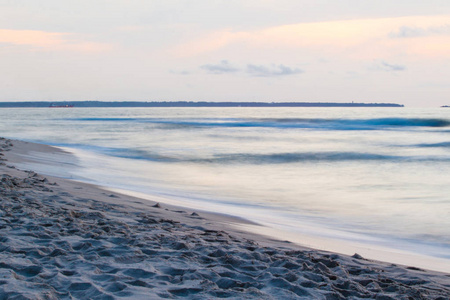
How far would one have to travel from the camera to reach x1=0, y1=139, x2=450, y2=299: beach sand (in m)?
2.79

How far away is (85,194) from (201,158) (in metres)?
→ 9.46

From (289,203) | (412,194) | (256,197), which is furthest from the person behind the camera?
(412,194)

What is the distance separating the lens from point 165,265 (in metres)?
3.27

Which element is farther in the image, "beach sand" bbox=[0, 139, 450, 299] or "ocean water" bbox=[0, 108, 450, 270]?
"ocean water" bbox=[0, 108, 450, 270]

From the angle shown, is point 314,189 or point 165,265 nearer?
point 165,265

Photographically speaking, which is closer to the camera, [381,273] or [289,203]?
[381,273]

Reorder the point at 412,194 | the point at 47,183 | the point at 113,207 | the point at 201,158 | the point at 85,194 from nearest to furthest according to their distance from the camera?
the point at 113,207 < the point at 85,194 < the point at 47,183 < the point at 412,194 < the point at 201,158

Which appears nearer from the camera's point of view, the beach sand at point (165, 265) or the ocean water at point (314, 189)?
the beach sand at point (165, 265)

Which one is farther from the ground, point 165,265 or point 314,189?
point 165,265

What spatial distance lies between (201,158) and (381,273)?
494 inches

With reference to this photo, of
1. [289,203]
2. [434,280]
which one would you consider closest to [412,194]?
[289,203]

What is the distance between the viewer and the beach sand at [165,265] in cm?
279

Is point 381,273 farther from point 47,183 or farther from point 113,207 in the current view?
point 47,183

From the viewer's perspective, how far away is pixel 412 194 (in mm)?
8969
